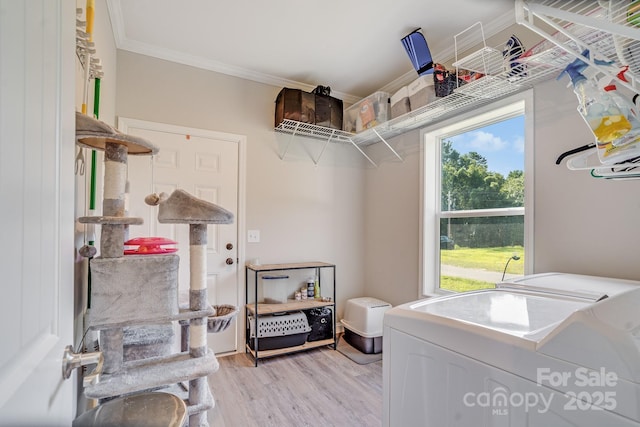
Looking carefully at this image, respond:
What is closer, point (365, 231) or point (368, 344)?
point (368, 344)

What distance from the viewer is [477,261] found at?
90.3 inches

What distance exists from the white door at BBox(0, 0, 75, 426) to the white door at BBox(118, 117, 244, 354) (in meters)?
1.91

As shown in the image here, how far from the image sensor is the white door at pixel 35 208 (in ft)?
1.20

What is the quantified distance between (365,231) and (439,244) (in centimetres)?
90

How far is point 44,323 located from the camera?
491 mm

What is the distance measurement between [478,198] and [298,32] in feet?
5.92

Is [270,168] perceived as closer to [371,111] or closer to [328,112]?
[328,112]

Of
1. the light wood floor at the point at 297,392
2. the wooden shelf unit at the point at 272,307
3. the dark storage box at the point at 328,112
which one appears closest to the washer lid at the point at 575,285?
the light wood floor at the point at 297,392

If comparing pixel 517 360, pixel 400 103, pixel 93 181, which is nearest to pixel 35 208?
pixel 517 360

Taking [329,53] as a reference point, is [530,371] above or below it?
below

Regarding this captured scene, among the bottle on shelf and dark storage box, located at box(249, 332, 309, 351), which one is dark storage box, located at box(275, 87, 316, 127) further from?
dark storage box, located at box(249, 332, 309, 351)

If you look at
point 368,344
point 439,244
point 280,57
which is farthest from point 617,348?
point 280,57

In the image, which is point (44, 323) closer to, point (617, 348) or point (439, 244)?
point (617, 348)

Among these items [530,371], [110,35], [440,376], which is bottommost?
[440,376]
